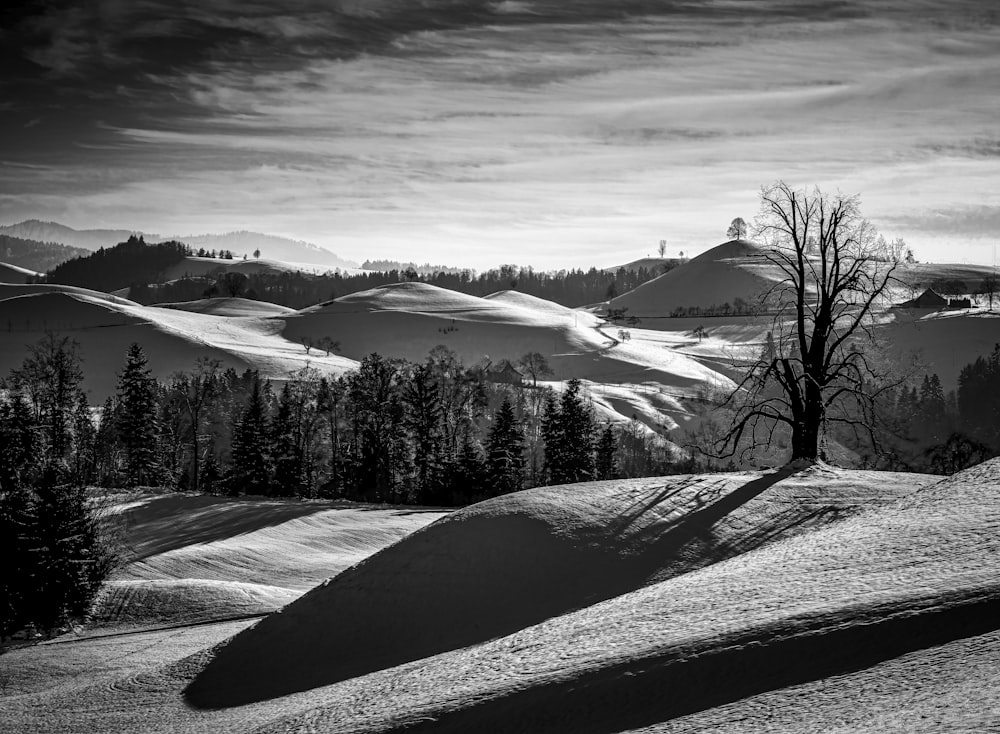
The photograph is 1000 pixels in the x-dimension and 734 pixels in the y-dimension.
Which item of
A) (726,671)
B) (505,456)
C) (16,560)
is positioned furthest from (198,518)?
(726,671)

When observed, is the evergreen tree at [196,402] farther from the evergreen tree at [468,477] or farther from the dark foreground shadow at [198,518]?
the evergreen tree at [468,477]

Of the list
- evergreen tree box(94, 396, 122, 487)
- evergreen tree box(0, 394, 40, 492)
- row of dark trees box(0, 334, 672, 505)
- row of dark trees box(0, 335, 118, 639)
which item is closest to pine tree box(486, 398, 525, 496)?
row of dark trees box(0, 334, 672, 505)

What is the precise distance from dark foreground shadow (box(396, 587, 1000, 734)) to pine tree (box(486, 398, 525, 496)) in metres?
42.5

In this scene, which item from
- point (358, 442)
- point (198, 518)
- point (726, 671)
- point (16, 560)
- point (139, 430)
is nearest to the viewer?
point (726, 671)

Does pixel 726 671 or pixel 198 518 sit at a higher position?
pixel 726 671

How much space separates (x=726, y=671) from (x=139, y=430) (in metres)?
59.2

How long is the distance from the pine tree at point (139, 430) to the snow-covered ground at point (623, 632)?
40.3m

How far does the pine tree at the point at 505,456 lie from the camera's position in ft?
170

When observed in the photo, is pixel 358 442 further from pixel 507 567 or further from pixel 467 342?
pixel 467 342

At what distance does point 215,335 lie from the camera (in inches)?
6452

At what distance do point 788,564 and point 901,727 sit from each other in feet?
17.3

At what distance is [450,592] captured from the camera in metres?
15.2

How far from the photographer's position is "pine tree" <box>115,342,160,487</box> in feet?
193

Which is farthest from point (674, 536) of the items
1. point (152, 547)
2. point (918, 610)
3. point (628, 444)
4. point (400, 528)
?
point (628, 444)
